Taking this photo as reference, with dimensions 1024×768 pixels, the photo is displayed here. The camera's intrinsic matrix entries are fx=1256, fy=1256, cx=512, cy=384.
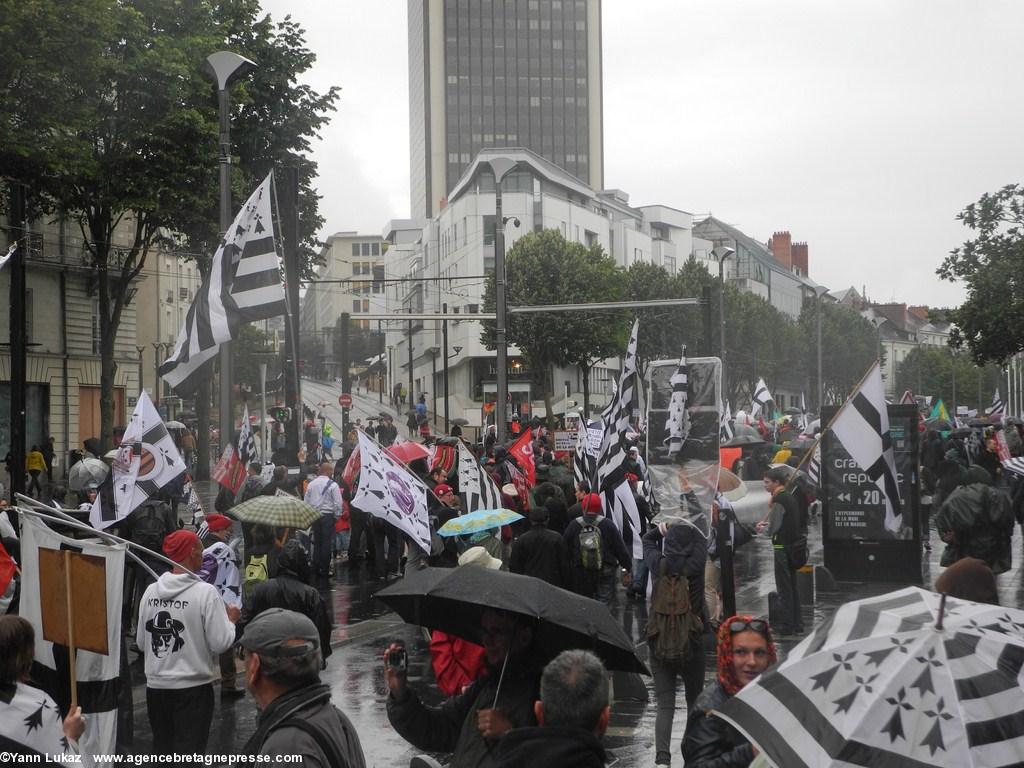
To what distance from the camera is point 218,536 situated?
408 inches

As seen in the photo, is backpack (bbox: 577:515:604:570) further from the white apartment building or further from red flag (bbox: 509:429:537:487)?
the white apartment building

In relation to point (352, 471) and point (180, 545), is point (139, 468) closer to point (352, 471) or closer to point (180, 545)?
point (180, 545)

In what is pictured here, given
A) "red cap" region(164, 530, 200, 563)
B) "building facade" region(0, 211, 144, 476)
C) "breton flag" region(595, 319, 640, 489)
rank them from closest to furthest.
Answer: "red cap" region(164, 530, 200, 563)
"breton flag" region(595, 319, 640, 489)
"building facade" region(0, 211, 144, 476)

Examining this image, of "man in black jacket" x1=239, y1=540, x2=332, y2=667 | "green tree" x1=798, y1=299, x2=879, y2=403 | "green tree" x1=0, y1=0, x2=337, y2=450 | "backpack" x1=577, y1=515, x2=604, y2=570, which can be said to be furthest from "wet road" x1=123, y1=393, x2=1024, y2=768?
"green tree" x1=798, y1=299, x2=879, y2=403

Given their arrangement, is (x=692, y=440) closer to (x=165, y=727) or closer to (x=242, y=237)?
(x=242, y=237)

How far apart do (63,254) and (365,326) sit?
389 ft

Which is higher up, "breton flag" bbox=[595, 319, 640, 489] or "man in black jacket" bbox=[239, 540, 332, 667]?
"breton flag" bbox=[595, 319, 640, 489]

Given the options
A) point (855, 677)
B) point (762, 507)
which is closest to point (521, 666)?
point (855, 677)

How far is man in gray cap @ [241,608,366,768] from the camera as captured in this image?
4020 millimetres

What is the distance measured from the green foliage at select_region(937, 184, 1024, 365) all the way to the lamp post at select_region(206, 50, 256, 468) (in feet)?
78.4

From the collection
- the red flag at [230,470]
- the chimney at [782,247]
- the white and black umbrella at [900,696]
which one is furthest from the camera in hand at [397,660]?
the chimney at [782,247]

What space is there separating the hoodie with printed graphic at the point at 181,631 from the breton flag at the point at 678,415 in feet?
20.8

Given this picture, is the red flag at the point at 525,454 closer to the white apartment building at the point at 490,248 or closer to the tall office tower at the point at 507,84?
the white apartment building at the point at 490,248

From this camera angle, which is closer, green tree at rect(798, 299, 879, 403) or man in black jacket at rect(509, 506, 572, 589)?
man in black jacket at rect(509, 506, 572, 589)
